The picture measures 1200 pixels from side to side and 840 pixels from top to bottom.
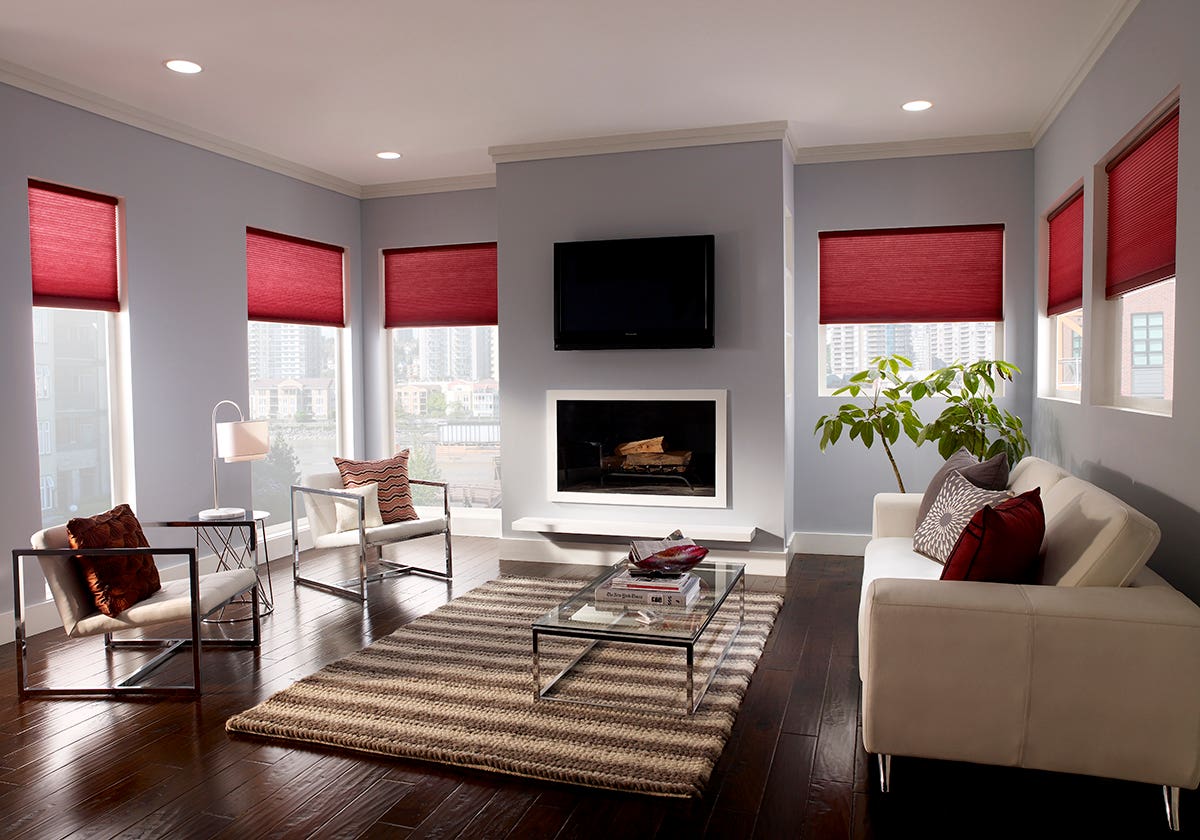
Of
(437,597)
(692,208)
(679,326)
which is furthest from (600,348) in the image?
(437,597)

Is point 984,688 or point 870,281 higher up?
point 870,281

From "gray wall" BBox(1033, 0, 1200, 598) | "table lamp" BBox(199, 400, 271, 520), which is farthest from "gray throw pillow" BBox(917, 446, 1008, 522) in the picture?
"table lamp" BBox(199, 400, 271, 520)

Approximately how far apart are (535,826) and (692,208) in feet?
12.6

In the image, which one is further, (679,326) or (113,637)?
(679,326)

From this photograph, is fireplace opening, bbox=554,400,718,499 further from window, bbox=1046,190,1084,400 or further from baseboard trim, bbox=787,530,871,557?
window, bbox=1046,190,1084,400

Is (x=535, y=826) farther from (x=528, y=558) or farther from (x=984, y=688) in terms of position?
(x=528, y=558)

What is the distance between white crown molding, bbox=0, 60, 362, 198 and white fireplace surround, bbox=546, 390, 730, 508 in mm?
2297

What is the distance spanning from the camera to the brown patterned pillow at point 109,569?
3344mm

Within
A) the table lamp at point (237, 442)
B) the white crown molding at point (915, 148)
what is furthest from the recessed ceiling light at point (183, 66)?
the white crown molding at point (915, 148)

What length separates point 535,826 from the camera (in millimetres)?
2371

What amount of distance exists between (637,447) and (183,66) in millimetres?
3132

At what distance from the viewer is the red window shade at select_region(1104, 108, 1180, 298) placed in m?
3.12

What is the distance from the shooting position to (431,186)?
21.6ft

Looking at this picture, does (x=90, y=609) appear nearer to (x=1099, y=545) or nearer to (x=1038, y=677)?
(x=1038, y=677)
